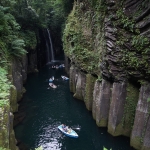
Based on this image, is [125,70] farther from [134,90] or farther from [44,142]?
[44,142]

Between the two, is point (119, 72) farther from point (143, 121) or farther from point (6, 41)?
point (6, 41)

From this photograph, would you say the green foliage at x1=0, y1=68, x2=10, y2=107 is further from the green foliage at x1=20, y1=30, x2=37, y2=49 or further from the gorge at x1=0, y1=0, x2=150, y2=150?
the green foliage at x1=20, y1=30, x2=37, y2=49

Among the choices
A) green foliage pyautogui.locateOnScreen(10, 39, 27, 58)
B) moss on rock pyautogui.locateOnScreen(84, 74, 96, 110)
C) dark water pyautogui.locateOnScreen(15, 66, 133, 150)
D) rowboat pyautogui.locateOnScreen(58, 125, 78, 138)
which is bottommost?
dark water pyautogui.locateOnScreen(15, 66, 133, 150)

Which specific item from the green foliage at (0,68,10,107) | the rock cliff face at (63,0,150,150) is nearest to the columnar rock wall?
the rock cliff face at (63,0,150,150)

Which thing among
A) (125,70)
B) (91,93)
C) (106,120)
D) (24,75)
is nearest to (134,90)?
(125,70)

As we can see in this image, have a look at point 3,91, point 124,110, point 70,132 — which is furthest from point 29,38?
point 3,91

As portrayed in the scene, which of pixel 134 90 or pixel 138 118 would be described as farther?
pixel 134 90
